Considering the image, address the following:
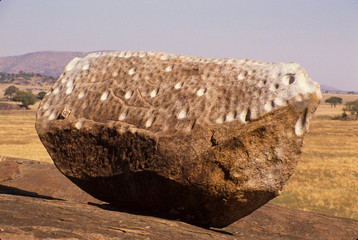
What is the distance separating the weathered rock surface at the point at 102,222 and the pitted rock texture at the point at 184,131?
43 cm

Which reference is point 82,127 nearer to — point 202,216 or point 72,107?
point 72,107

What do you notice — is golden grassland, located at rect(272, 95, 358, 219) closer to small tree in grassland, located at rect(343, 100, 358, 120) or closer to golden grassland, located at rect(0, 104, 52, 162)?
golden grassland, located at rect(0, 104, 52, 162)

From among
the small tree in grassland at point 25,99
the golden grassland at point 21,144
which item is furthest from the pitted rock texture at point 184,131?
the small tree in grassland at point 25,99

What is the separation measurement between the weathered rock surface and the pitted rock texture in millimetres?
432

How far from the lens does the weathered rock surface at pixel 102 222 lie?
3988 mm

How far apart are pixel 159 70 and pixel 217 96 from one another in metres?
1.24

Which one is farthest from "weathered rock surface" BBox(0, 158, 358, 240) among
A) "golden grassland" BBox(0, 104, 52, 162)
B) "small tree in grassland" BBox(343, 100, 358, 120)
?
"small tree in grassland" BBox(343, 100, 358, 120)

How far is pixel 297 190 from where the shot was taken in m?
14.5

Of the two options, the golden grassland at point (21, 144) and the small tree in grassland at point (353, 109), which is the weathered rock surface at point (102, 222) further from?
the small tree in grassland at point (353, 109)

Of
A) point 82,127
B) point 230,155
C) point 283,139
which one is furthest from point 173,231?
point 82,127

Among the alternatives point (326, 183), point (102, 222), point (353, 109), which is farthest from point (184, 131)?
point (353, 109)

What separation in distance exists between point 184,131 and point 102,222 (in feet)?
5.07

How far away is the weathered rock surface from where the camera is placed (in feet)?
13.1

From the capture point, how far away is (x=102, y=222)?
4.60 meters
